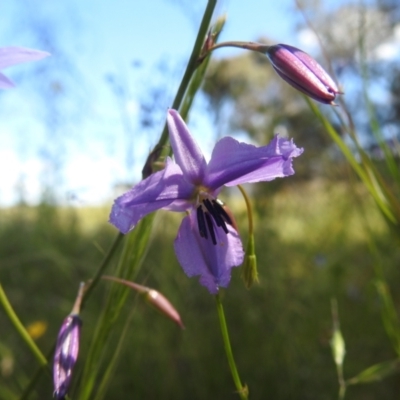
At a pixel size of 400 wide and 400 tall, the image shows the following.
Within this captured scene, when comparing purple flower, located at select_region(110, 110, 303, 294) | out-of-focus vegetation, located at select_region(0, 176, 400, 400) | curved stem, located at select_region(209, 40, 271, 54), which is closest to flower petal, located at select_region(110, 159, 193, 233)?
purple flower, located at select_region(110, 110, 303, 294)

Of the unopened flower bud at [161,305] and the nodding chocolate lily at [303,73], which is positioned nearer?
the nodding chocolate lily at [303,73]

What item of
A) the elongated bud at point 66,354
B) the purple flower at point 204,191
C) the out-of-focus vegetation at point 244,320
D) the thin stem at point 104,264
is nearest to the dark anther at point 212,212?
the purple flower at point 204,191

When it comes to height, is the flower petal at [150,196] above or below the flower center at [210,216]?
above

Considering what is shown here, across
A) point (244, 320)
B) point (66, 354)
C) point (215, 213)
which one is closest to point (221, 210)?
point (215, 213)

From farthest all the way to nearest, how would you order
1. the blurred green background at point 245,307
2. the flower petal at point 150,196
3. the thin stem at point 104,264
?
the blurred green background at point 245,307 < the thin stem at point 104,264 < the flower petal at point 150,196

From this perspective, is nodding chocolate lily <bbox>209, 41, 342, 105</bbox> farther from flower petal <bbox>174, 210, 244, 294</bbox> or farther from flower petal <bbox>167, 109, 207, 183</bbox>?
flower petal <bbox>174, 210, 244, 294</bbox>

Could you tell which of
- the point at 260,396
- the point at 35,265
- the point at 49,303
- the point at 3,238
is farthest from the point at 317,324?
the point at 3,238

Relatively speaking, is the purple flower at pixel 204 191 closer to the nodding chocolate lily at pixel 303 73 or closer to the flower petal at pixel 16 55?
the nodding chocolate lily at pixel 303 73
